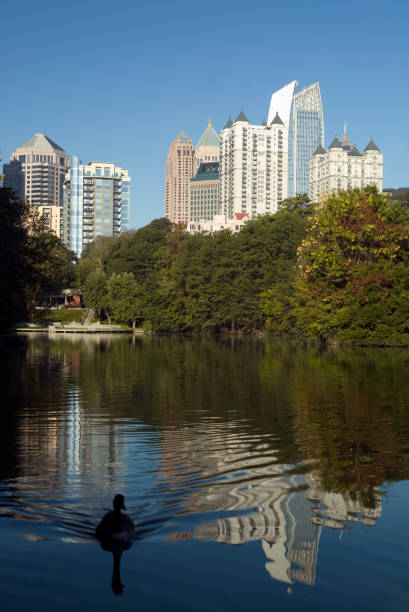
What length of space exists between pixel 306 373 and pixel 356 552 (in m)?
23.3

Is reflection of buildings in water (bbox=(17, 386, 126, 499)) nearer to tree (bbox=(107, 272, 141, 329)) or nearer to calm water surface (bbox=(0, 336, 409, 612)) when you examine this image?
calm water surface (bbox=(0, 336, 409, 612))

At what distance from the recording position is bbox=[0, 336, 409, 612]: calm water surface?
23.2 ft

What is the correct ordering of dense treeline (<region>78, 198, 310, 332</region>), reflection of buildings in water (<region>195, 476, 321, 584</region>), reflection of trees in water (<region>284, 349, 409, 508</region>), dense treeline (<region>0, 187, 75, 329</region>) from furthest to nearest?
1. dense treeline (<region>78, 198, 310, 332</region>)
2. dense treeline (<region>0, 187, 75, 329</region>)
3. reflection of trees in water (<region>284, 349, 409, 508</region>)
4. reflection of buildings in water (<region>195, 476, 321, 584</region>)

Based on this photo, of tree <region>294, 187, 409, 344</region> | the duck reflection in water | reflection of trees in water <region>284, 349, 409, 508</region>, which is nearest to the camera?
the duck reflection in water

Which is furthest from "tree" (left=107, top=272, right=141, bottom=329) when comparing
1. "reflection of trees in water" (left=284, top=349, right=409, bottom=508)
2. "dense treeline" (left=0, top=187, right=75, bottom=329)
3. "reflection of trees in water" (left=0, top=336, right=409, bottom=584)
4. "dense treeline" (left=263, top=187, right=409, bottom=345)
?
"reflection of trees in water" (left=284, top=349, right=409, bottom=508)

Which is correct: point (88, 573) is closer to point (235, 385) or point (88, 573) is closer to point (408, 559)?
point (408, 559)

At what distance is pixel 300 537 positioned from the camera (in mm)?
8523

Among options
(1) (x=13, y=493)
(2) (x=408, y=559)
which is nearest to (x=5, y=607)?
(1) (x=13, y=493)

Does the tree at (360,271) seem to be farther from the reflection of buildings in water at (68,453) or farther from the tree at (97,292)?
the tree at (97,292)

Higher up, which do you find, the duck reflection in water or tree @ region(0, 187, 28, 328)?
tree @ region(0, 187, 28, 328)

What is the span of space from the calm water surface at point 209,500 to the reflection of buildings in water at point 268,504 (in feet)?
0.10

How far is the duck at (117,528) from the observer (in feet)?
26.4

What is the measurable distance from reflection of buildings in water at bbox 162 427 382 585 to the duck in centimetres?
95

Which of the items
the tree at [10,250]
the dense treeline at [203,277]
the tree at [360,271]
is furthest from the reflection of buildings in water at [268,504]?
the dense treeline at [203,277]
